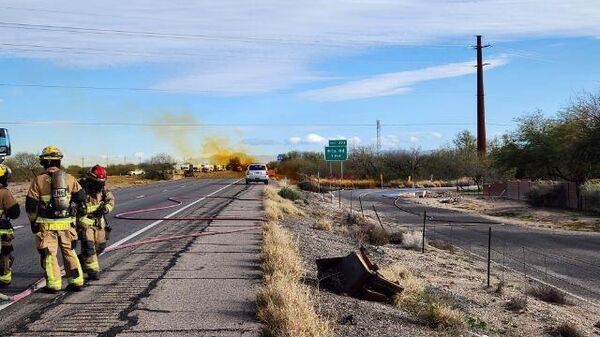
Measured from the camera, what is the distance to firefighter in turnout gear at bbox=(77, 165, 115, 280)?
9.17m

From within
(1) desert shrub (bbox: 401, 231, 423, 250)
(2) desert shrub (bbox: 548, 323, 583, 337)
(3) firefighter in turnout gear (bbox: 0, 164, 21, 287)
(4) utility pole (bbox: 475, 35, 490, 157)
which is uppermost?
(4) utility pole (bbox: 475, 35, 490, 157)

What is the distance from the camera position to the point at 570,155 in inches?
1550

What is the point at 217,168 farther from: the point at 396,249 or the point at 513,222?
the point at 396,249

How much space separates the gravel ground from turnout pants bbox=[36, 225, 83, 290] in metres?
3.15

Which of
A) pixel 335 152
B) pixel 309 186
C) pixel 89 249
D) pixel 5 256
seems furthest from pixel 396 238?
pixel 309 186

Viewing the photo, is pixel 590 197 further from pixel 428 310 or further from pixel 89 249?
pixel 89 249

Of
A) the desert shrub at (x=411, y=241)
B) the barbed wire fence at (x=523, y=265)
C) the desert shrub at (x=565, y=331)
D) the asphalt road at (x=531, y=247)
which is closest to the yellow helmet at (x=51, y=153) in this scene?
the desert shrub at (x=565, y=331)

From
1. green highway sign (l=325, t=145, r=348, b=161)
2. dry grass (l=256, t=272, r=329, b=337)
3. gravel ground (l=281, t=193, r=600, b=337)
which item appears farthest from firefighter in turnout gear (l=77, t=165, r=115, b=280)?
green highway sign (l=325, t=145, r=348, b=161)

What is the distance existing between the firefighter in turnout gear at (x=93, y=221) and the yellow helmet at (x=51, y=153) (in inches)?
46.3

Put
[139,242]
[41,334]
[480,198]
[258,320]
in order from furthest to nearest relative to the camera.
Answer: [480,198], [139,242], [258,320], [41,334]

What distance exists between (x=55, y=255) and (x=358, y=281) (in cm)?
399

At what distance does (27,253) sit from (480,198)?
161ft

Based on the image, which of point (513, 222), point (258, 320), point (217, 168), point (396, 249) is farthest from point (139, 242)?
point (217, 168)

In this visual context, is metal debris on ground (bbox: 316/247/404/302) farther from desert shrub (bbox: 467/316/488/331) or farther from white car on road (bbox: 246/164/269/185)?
white car on road (bbox: 246/164/269/185)
